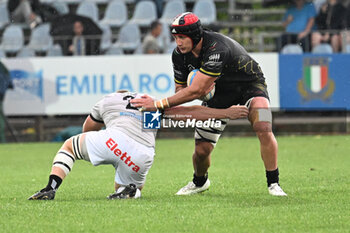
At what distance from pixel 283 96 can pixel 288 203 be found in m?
10.1

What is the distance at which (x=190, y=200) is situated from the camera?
24.4 feet

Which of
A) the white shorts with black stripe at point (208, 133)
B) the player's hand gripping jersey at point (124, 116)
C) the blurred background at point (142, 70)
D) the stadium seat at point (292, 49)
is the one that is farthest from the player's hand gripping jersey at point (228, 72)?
the stadium seat at point (292, 49)

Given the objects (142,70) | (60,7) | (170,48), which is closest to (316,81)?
(170,48)

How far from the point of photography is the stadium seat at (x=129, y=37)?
18.1m

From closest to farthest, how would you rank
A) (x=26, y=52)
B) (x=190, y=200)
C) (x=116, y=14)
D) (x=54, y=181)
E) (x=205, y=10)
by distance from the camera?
1. (x=54, y=181)
2. (x=190, y=200)
3. (x=26, y=52)
4. (x=205, y=10)
5. (x=116, y=14)

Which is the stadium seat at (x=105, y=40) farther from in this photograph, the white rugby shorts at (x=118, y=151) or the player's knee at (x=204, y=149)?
the white rugby shorts at (x=118, y=151)

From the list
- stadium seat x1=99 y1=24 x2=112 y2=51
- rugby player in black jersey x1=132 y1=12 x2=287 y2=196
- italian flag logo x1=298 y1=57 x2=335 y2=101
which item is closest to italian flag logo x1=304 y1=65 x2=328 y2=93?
italian flag logo x1=298 y1=57 x2=335 y2=101

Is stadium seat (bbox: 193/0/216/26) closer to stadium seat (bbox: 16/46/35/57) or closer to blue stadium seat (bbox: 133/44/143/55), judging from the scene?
blue stadium seat (bbox: 133/44/143/55)

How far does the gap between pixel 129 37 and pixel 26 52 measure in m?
2.47

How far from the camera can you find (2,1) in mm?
21328

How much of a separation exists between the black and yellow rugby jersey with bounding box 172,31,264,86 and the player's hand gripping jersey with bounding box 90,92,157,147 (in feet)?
2.29

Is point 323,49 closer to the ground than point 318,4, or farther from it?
closer to the ground

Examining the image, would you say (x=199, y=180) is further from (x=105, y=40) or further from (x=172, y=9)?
(x=172, y=9)

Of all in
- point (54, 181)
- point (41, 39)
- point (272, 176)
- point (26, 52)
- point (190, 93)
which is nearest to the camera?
point (54, 181)
